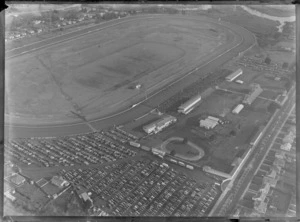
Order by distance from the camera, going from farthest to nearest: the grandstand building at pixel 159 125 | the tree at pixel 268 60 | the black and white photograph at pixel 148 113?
the tree at pixel 268 60, the grandstand building at pixel 159 125, the black and white photograph at pixel 148 113

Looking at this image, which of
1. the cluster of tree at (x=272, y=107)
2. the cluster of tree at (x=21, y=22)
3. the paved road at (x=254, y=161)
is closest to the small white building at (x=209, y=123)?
the paved road at (x=254, y=161)

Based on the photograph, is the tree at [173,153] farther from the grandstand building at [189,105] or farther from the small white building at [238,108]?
the small white building at [238,108]

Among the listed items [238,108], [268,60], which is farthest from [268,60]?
[238,108]

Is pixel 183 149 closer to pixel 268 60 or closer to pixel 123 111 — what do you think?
pixel 123 111

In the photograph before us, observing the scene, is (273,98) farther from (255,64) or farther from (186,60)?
(186,60)

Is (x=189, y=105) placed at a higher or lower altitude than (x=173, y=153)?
higher

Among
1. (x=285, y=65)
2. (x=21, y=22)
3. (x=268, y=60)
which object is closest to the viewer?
(x=21, y=22)

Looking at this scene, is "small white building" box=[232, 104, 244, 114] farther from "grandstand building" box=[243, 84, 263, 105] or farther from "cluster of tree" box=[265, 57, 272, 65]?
"cluster of tree" box=[265, 57, 272, 65]
